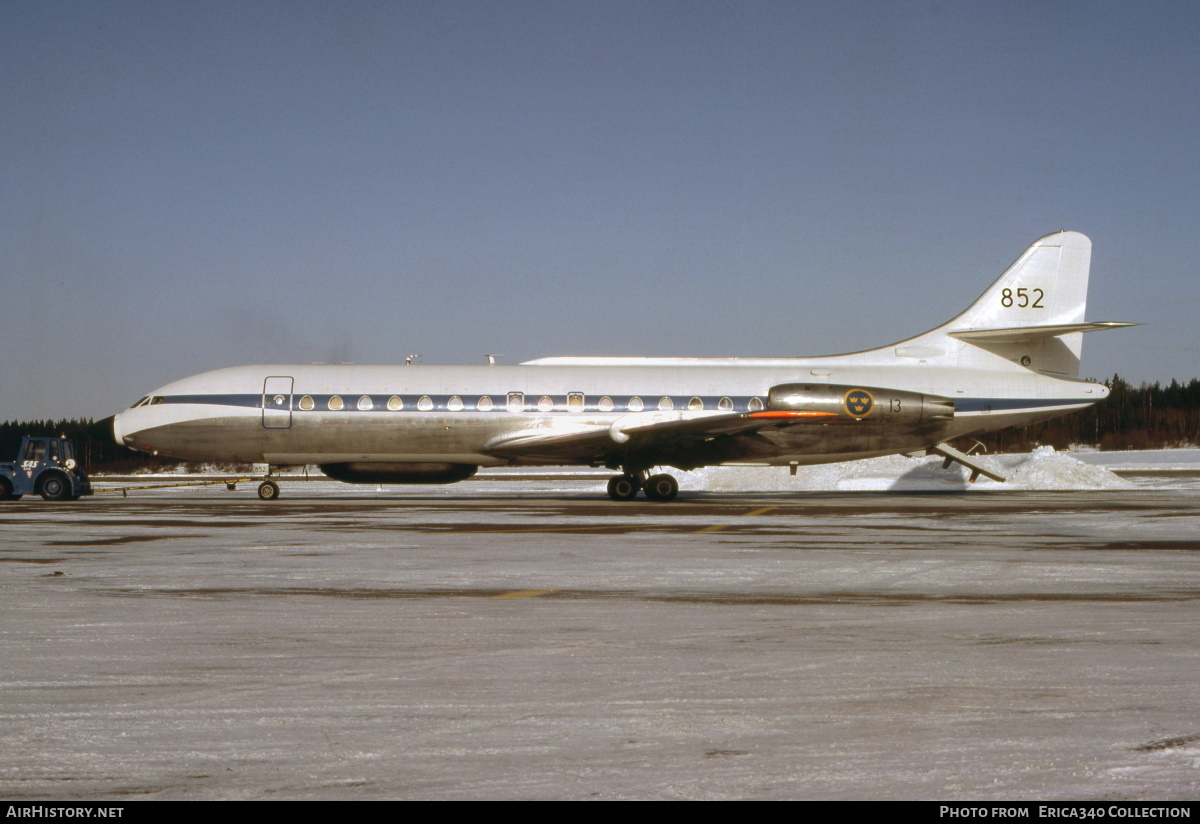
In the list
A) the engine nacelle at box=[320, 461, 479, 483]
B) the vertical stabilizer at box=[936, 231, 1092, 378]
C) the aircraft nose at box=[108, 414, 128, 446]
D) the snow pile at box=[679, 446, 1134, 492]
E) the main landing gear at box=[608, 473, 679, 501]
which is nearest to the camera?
the main landing gear at box=[608, 473, 679, 501]

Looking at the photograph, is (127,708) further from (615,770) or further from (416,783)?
(615,770)

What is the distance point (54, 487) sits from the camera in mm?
27969

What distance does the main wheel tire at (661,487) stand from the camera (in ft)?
82.9

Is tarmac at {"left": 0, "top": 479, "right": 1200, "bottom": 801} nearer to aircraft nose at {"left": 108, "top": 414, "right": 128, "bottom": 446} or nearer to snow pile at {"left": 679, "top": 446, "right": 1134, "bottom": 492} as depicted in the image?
aircraft nose at {"left": 108, "top": 414, "right": 128, "bottom": 446}

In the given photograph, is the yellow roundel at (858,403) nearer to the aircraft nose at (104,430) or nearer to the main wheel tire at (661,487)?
the main wheel tire at (661,487)

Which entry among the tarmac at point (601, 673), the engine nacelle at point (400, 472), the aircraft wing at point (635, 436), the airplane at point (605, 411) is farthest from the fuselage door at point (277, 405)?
the tarmac at point (601, 673)

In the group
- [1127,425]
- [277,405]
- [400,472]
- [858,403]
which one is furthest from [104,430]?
[1127,425]

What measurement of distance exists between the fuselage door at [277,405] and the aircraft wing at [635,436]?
5141 millimetres

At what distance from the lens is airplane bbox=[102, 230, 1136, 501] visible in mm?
25156

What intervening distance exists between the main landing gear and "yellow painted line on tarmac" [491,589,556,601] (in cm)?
1604

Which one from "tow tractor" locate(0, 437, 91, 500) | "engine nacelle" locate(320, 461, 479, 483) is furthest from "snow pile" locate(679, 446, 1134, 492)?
"tow tractor" locate(0, 437, 91, 500)

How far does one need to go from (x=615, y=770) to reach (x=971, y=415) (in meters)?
24.4
